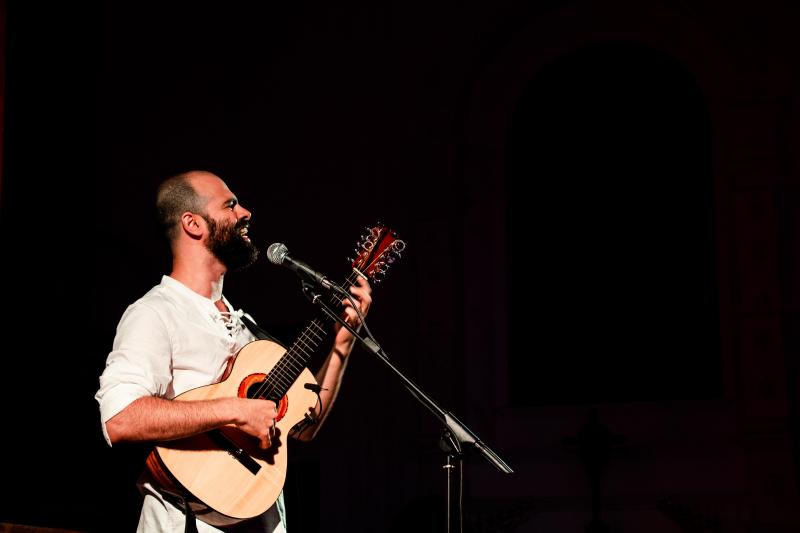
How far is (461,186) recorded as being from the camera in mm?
6449

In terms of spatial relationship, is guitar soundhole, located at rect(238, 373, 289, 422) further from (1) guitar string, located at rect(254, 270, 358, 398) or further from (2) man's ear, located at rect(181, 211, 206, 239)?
(2) man's ear, located at rect(181, 211, 206, 239)

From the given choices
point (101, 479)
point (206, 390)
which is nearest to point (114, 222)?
point (101, 479)

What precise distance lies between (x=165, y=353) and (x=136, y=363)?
108 millimetres

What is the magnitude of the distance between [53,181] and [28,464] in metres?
2.75

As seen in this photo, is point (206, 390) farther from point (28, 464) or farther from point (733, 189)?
point (733, 189)

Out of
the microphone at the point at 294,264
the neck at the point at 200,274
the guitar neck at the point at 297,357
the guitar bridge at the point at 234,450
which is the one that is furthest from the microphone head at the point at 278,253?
the guitar bridge at the point at 234,450

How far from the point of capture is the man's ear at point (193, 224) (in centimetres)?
290

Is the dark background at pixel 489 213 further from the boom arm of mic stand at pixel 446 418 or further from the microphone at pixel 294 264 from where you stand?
the boom arm of mic stand at pixel 446 418

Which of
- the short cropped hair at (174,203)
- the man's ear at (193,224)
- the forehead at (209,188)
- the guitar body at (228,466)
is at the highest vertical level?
the forehead at (209,188)

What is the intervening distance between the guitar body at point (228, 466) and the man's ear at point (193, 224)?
41cm

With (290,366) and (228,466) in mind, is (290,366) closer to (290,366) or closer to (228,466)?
(290,366)

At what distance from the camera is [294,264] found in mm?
2662

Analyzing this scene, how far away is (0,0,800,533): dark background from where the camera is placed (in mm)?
5742

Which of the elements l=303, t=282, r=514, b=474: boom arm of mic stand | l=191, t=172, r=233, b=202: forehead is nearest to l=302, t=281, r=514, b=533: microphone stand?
l=303, t=282, r=514, b=474: boom arm of mic stand
